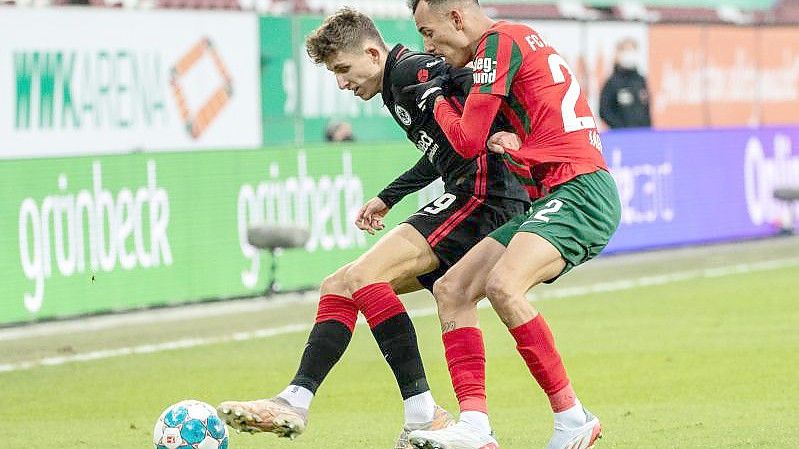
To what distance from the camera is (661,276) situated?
683 inches

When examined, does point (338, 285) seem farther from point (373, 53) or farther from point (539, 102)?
point (539, 102)

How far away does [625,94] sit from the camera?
19.8 meters

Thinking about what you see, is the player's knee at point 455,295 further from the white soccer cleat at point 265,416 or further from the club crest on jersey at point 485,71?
the club crest on jersey at point 485,71

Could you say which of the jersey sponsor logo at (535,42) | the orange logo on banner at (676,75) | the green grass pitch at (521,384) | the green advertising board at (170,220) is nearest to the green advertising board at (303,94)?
the green advertising board at (170,220)

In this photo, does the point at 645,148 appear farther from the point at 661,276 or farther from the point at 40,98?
the point at 40,98

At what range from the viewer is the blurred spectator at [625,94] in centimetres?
1973

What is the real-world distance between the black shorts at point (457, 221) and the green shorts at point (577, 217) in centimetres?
51

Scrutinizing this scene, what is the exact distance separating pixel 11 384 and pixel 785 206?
491 inches

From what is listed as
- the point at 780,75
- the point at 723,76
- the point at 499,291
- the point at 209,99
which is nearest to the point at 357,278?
the point at 499,291

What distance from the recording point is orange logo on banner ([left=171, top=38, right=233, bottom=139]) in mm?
15773

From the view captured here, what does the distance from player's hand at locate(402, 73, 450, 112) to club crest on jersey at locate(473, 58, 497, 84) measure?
423mm

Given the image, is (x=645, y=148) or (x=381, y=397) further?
(x=645, y=148)

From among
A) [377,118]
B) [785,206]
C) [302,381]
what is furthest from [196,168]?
[785,206]

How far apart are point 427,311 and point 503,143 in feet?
24.7
